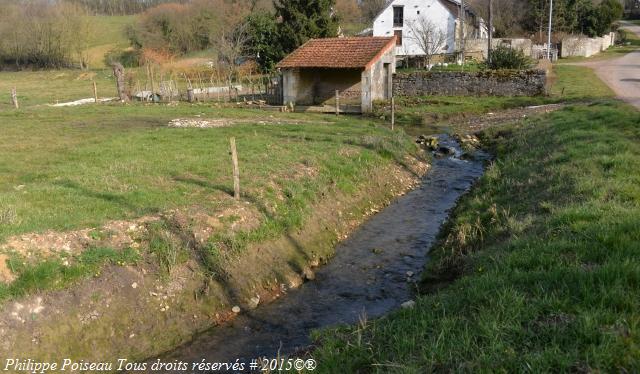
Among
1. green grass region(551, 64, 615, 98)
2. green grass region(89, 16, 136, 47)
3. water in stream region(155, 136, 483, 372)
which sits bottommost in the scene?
water in stream region(155, 136, 483, 372)

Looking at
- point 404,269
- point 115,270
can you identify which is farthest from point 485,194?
point 115,270

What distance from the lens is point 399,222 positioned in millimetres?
13180

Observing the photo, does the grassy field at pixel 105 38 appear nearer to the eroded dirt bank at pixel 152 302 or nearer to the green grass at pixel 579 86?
the green grass at pixel 579 86

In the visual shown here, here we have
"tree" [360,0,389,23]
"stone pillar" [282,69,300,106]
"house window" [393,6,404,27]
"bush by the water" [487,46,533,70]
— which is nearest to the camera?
"stone pillar" [282,69,300,106]

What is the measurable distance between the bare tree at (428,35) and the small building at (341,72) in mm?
16055

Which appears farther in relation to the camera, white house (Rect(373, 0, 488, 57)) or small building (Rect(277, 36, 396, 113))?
white house (Rect(373, 0, 488, 57))

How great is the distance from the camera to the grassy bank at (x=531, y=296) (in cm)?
454

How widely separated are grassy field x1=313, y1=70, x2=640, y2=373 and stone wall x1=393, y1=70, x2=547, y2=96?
21.8 m

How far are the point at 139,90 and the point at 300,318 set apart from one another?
114 feet

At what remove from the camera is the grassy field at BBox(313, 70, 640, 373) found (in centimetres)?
454

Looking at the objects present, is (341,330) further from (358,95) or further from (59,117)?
(358,95)

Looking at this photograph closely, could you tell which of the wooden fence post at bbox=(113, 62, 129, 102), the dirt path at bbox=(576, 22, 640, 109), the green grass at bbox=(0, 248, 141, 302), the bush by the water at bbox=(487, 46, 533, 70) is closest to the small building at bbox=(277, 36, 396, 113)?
the bush by the water at bbox=(487, 46, 533, 70)

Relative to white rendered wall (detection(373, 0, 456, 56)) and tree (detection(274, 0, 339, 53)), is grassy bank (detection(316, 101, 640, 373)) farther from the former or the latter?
white rendered wall (detection(373, 0, 456, 56))

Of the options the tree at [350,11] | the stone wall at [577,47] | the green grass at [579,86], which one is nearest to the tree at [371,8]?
the tree at [350,11]
